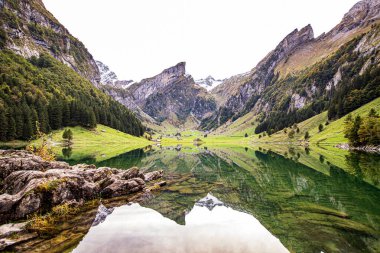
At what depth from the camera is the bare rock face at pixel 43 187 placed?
72.2 ft

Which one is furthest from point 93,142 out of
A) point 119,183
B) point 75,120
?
point 119,183

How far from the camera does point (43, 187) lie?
23.7 meters

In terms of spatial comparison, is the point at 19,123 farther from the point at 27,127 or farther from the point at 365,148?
the point at 365,148

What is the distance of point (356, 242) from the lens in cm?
1591

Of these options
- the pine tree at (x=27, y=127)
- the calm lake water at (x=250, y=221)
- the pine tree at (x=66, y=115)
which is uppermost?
the pine tree at (x=66, y=115)

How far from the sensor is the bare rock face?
2200 cm

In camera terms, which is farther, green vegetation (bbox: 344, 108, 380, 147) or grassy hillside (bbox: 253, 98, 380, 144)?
grassy hillside (bbox: 253, 98, 380, 144)

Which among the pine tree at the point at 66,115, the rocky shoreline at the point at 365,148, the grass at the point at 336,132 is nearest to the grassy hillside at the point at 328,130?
the grass at the point at 336,132

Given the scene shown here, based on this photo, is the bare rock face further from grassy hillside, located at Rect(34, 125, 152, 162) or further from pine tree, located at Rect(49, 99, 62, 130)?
pine tree, located at Rect(49, 99, 62, 130)

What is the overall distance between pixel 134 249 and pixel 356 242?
45.7ft

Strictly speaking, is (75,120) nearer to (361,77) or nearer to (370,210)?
(370,210)

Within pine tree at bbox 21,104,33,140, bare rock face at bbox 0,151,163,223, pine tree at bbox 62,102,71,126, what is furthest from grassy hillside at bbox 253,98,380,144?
pine tree at bbox 21,104,33,140

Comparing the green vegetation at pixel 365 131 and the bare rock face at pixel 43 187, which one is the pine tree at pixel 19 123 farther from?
the green vegetation at pixel 365 131

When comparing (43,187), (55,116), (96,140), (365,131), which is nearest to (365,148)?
(365,131)
